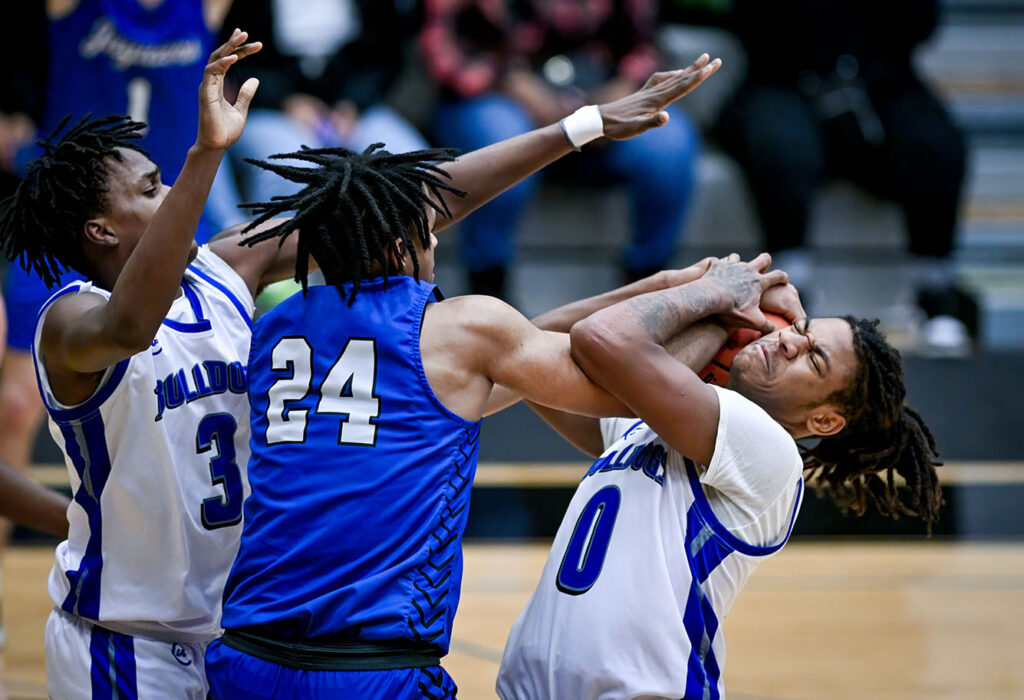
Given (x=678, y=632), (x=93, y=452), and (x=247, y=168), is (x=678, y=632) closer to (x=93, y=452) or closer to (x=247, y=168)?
(x=93, y=452)

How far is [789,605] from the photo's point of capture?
4742 millimetres

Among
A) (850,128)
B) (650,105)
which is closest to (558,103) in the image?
(850,128)

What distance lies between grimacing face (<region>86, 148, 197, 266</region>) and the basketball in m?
1.17

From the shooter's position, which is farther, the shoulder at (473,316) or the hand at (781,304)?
the hand at (781,304)

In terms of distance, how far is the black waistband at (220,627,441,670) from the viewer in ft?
A: 6.96

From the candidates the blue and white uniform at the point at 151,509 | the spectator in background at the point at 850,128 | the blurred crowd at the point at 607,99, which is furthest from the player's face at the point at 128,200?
the spectator in background at the point at 850,128

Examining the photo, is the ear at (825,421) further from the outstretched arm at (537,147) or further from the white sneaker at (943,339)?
the white sneaker at (943,339)

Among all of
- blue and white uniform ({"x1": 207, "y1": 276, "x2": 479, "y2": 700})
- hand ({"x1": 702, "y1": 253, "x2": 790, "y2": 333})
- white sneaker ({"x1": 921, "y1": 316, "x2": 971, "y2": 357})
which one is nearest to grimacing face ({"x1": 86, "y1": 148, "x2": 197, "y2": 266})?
blue and white uniform ({"x1": 207, "y1": 276, "x2": 479, "y2": 700})

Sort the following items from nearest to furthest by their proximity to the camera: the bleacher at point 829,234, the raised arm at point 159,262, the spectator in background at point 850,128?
the raised arm at point 159,262 < the spectator in background at point 850,128 < the bleacher at point 829,234

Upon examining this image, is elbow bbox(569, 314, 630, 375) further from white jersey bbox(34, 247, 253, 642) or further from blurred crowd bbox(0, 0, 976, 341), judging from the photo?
blurred crowd bbox(0, 0, 976, 341)

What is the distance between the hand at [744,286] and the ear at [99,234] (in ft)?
3.87

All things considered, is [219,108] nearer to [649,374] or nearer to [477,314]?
[477,314]

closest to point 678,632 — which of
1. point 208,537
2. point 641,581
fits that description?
point 641,581

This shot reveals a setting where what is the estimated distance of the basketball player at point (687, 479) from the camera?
2.34 metres
